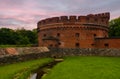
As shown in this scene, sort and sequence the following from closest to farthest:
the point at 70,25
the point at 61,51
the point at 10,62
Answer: the point at 10,62, the point at 61,51, the point at 70,25

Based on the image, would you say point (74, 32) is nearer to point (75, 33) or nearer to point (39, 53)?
point (75, 33)

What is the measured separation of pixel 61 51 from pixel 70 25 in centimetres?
680

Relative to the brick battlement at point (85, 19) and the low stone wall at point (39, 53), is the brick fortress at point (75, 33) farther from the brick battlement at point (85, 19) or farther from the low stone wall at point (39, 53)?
the low stone wall at point (39, 53)

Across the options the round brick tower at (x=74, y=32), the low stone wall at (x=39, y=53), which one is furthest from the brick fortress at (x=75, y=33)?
the low stone wall at (x=39, y=53)

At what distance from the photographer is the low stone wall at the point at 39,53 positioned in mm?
19138

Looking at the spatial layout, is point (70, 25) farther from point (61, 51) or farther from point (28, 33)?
point (28, 33)

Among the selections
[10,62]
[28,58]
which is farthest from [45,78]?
[28,58]

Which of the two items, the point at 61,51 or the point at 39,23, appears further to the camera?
the point at 39,23

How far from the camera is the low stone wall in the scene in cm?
1914

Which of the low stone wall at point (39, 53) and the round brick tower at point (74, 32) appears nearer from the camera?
the low stone wall at point (39, 53)

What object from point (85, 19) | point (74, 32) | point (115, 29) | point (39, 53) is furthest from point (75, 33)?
point (115, 29)

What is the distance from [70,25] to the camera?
3662cm

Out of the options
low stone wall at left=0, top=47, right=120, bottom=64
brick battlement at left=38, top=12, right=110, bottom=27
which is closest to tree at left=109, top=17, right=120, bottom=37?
brick battlement at left=38, top=12, right=110, bottom=27

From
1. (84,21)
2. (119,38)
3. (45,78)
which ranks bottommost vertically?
(45,78)
